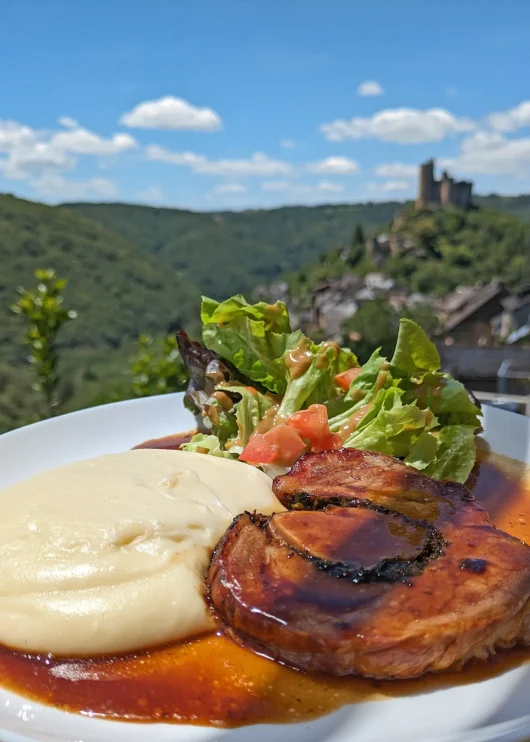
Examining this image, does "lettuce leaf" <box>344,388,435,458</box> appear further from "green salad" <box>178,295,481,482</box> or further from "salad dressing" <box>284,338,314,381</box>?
"salad dressing" <box>284,338,314,381</box>

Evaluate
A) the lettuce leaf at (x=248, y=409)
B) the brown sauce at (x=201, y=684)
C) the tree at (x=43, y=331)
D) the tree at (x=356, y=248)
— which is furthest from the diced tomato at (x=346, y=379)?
the tree at (x=356, y=248)

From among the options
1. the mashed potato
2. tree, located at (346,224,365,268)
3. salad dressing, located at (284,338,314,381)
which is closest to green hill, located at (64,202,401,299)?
tree, located at (346,224,365,268)

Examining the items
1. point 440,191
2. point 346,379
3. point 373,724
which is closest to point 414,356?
point 346,379

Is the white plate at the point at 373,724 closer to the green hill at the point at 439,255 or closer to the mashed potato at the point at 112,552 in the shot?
the mashed potato at the point at 112,552

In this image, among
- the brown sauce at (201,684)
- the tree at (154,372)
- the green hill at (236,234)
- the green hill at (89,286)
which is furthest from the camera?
the green hill at (236,234)

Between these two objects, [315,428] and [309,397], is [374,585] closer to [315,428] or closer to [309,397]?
[315,428]
